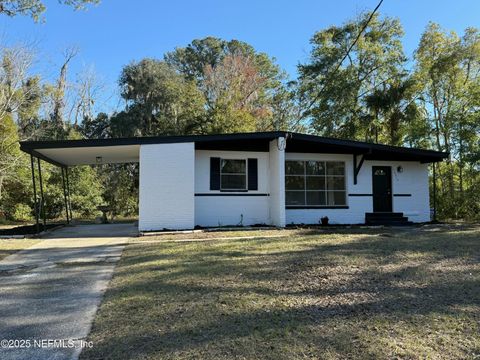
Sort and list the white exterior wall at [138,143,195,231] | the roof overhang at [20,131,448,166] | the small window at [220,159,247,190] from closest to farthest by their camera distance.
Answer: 1. the roof overhang at [20,131,448,166]
2. the white exterior wall at [138,143,195,231]
3. the small window at [220,159,247,190]

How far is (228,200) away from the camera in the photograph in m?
13.7

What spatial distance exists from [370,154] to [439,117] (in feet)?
25.0

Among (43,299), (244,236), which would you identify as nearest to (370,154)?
(244,236)

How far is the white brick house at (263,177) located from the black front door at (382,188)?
0.04 metres

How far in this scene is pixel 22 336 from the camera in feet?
12.9

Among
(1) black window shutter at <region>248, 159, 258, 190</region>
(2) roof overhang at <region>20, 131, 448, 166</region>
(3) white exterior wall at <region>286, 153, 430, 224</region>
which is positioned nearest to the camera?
(2) roof overhang at <region>20, 131, 448, 166</region>

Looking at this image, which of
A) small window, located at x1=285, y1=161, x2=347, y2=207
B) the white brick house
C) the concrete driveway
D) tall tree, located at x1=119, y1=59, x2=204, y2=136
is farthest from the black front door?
tall tree, located at x1=119, y1=59, x2=204, y2=136

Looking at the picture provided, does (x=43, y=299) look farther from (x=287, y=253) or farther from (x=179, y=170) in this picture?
(x=179, y=170)

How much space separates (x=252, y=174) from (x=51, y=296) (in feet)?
30.3

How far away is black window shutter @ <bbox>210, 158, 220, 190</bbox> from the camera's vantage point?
44.6ft

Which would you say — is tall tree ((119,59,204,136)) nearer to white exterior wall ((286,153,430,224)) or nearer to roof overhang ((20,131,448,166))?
roof overhang ((20,131,448,166))

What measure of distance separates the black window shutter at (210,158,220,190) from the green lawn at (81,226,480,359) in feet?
19.3

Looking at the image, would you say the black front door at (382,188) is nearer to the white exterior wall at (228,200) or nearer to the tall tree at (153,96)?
the white exterior wall at (228,200)

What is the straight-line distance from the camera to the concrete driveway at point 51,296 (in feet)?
12.3
